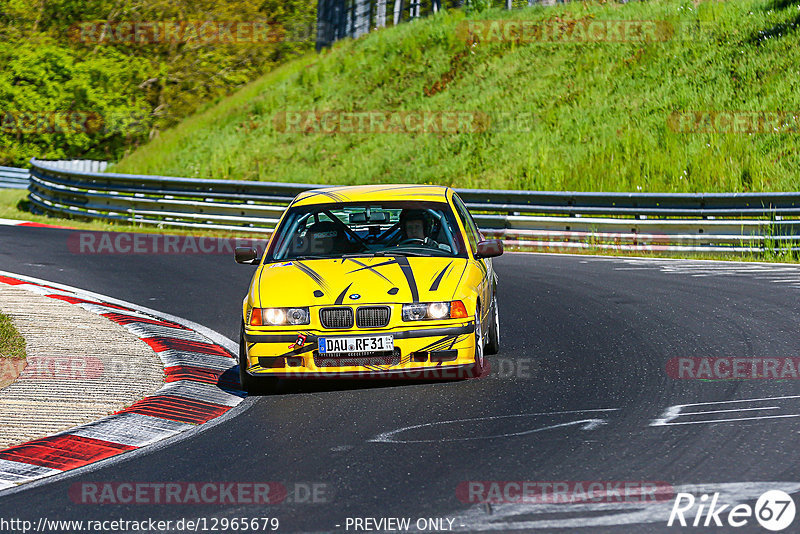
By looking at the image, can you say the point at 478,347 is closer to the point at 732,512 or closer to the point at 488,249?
the point at 488,249

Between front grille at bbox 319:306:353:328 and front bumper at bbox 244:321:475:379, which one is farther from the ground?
front grille at bbox 319:306:353:328

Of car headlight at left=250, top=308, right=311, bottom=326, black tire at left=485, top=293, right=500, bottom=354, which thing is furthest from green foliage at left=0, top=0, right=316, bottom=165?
car headlight at left=250, top=308, right=311, bottom=326

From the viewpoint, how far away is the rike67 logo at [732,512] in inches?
Answer: 195

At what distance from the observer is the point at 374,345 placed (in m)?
8.02

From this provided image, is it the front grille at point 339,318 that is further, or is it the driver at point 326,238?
the driver at point 326,238

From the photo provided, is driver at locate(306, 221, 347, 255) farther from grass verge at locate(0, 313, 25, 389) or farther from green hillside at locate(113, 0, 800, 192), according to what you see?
green hillside at locate(113, 0, 800, 192)

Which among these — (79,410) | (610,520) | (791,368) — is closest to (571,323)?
(791,368)

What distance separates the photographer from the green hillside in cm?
2428

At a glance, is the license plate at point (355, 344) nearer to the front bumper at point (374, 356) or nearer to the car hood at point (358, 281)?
the front bumper at point (374, 356)

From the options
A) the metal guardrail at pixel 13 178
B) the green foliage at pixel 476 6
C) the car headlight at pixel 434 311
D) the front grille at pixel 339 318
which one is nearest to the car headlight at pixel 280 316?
the front grille at pixel 339 318

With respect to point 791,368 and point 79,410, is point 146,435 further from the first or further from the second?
point 791,368

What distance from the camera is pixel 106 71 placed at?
44750 millimetres

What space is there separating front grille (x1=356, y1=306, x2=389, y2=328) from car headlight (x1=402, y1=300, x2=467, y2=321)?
0.47 feet

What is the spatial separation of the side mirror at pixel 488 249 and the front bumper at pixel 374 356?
109cm
